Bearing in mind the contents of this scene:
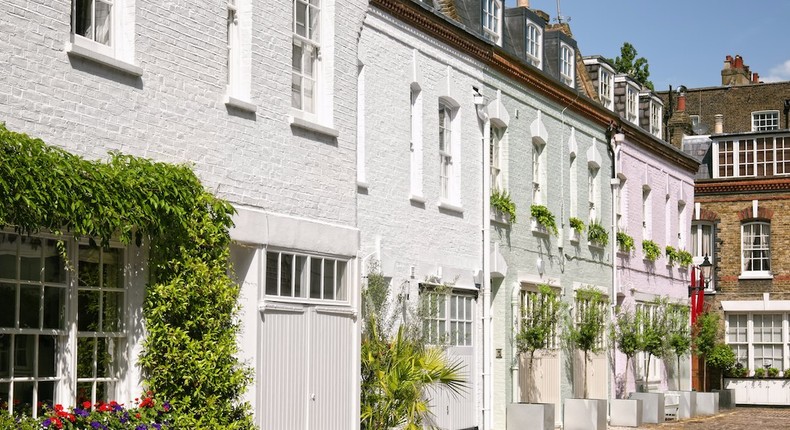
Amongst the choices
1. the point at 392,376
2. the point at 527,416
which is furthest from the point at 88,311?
the point at 527,416

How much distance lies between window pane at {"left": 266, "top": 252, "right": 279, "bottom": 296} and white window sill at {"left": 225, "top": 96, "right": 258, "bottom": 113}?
5.12ft

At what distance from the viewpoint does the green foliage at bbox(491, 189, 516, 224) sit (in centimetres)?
2305

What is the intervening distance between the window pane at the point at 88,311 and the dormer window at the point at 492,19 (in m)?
13.8

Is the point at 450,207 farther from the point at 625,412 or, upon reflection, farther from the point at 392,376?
the point at 625,412

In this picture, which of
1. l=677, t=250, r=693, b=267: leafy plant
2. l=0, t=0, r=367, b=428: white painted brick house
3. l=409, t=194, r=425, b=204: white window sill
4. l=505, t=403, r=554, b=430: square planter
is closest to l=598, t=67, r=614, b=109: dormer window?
l=677, t=250, r=693, b=267: leafy plant

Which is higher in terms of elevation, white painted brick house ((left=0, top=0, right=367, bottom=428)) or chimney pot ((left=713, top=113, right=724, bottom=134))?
chimney pot ((left=713, top=113, right=724, bottom=134))

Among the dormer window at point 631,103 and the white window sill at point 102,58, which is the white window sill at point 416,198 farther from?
the dormer window at point 631,103

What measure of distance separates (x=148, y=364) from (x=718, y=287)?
33.0 metres

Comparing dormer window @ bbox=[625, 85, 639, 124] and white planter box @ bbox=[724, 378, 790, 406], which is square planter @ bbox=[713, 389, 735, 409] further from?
dormer window @ bbox=[625, 85, 639, 124]

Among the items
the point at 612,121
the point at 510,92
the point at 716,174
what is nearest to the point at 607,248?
the point at 612,121

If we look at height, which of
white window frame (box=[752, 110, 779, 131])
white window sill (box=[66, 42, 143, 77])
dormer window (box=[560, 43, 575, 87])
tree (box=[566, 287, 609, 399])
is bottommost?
tree (box=[566, 287, 609, 399])

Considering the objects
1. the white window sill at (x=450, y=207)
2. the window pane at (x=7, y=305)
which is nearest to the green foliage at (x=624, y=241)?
the white window sill at (x=450, y=207)

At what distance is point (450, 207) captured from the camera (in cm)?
2109

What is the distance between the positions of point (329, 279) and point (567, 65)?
14.7 meters
